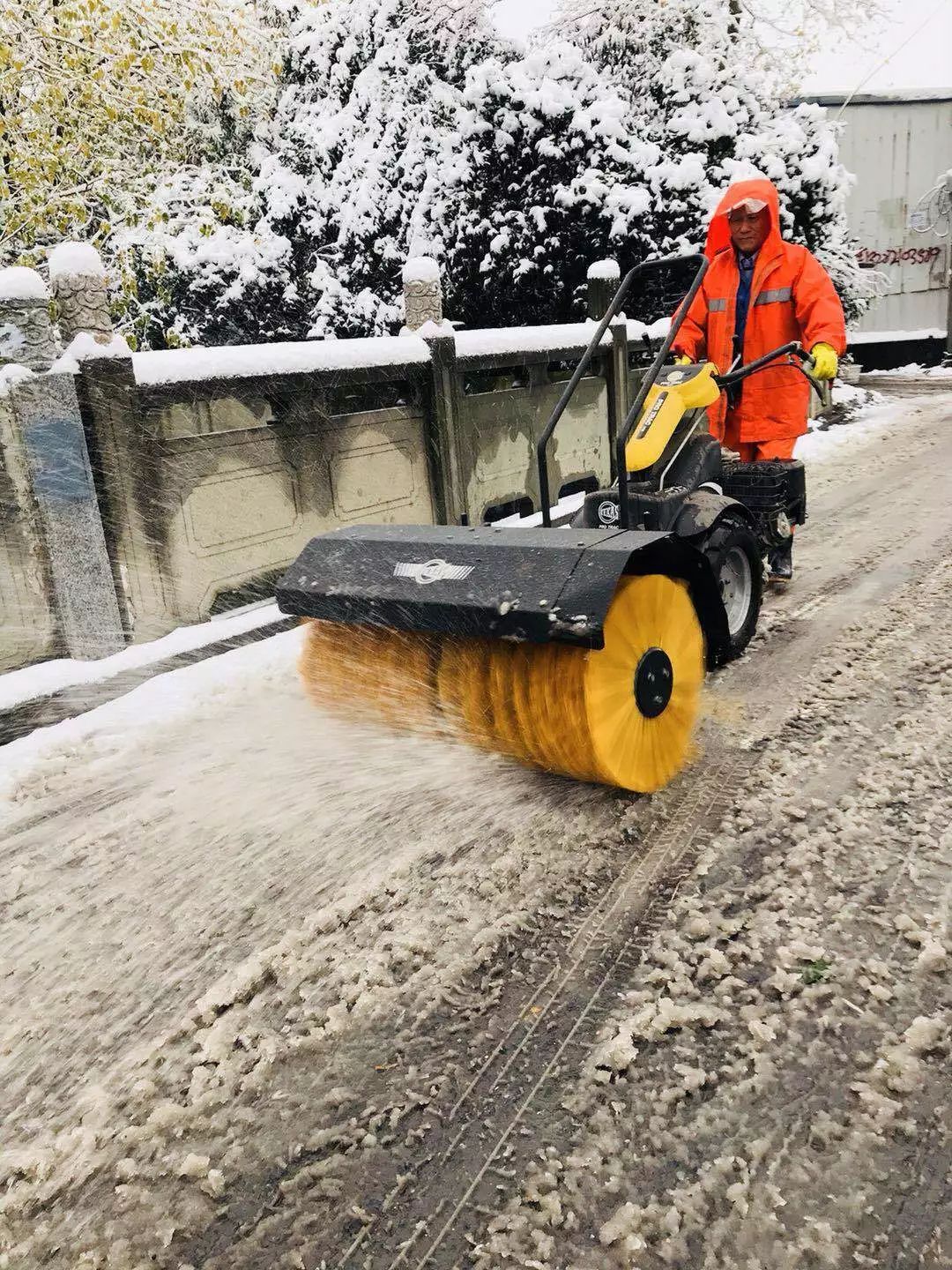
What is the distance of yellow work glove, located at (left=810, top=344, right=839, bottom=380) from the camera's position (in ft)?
14.1

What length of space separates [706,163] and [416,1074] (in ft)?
36.9

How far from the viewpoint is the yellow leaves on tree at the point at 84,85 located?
694 cm

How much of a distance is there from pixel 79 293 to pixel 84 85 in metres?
3.60

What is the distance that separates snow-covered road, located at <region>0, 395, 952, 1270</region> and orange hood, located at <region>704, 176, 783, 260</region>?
227cm

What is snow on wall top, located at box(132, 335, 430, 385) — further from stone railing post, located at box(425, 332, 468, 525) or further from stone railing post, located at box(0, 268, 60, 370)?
stone railing post, located at box(0, 268, 60, 370)

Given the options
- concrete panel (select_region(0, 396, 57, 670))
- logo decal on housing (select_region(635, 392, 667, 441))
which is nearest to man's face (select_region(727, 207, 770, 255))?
logo decal on housing (select_region(635, 392, 667, 441))

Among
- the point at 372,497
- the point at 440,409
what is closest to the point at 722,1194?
the point at 372,497

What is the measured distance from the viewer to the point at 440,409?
6.62 meters

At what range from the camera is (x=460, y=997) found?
2.27m

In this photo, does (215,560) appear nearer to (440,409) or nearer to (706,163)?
(440,409)

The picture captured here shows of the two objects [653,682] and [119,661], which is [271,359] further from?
[653,682]

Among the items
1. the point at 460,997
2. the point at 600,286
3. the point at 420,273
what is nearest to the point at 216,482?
the point at 420,273

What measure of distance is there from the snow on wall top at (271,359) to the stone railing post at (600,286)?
2.84 meters

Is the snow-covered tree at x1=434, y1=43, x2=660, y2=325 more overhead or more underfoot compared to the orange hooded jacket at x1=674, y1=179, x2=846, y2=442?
more overhead
